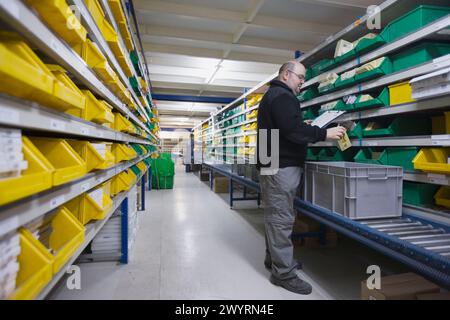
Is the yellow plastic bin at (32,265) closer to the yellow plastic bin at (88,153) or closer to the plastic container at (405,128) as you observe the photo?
→ the yellow plastic bin at (88,153)

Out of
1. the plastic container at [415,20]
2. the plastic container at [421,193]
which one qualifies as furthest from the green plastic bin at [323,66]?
the plastic container at [421,193]

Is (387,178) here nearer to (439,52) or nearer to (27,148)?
(439,52)

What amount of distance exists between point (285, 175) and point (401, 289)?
1.08m

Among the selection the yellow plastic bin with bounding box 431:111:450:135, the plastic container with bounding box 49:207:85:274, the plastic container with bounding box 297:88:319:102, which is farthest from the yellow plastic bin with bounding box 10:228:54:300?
the plastic container with bounding box 297:88:319:102

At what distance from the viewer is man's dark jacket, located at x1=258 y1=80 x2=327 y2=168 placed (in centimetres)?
216

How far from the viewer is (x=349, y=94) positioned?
8.29 feet

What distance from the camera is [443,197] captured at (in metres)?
2.02

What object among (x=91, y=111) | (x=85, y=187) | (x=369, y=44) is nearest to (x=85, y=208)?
(x=85, y=187)

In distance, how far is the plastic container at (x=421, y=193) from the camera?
206 cm

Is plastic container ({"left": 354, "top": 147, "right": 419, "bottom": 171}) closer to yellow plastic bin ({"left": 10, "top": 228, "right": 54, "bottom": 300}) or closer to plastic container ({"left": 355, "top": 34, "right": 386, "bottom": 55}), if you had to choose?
plastic container ({"left": 355, "top": 34, "right": 386, "bottom": 55})

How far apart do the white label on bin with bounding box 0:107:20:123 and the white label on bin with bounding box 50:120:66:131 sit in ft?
0.77

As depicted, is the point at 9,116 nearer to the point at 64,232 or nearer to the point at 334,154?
the point at 64,232

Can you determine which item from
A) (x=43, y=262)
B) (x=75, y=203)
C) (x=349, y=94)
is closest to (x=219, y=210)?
(x=349, y=94)
